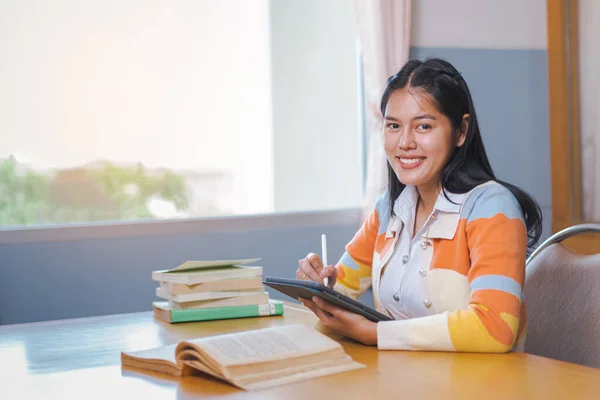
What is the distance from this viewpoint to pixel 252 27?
370 centimetres

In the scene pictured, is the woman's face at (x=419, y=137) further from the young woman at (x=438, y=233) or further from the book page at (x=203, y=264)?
the book page at (x=203, y=264)

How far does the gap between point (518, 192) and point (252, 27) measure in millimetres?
2253

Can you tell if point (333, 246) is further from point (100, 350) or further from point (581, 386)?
point (581, 386)

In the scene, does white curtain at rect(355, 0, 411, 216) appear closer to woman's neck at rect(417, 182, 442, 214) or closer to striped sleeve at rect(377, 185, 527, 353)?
woman's neck at rect(417, 182, 442, 214)

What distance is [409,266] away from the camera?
1.76 meters

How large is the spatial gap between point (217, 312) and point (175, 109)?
178cm

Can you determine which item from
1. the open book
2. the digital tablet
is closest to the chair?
the digital tablet

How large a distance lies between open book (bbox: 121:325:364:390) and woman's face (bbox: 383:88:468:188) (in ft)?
1.78

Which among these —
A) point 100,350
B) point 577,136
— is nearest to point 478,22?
point 577,136

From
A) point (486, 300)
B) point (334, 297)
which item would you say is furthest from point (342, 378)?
point (486, 300)

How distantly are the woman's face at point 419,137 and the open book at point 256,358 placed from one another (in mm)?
543

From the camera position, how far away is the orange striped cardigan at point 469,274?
1420mm

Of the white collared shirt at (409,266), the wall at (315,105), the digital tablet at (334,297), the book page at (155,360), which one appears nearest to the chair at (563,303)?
the white collared shirt at (409,266)

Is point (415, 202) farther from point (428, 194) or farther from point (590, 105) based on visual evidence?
point (590, 105)
